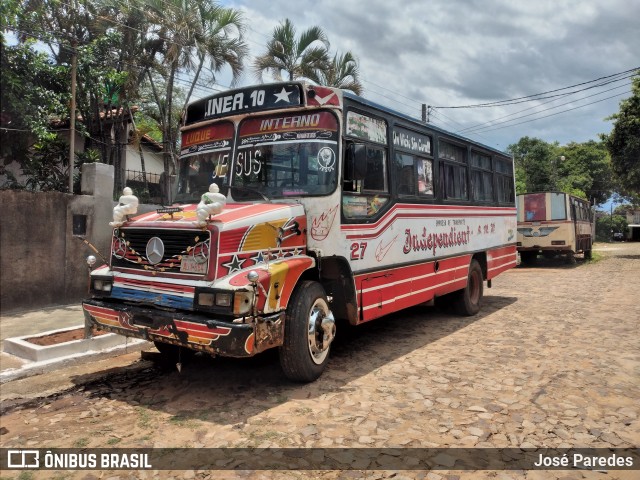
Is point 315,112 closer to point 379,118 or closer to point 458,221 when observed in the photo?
point 379,118

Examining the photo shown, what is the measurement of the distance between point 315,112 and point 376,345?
10.5 ft

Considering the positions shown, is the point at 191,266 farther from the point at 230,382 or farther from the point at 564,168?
the point at 564,168

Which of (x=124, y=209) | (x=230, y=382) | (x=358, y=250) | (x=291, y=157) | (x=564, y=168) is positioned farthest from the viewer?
(x=564, y=168)

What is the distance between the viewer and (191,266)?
4090mm

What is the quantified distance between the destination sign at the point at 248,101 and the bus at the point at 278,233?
0.01 m

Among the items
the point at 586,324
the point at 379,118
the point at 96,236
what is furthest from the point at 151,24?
the point at 586,324

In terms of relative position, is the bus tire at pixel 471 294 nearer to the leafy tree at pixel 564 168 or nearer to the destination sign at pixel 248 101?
the destination sign at pixel 248 101

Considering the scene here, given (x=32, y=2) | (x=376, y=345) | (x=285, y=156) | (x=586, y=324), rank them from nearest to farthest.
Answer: (x=285, y=156), (x=376, y=345), (x=586, y=324), (x=32, y=2)

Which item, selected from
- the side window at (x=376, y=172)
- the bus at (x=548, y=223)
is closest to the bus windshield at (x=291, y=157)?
the side window at (x=376, y=172)

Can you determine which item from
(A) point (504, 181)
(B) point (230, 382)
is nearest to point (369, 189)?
(B) point (230, 382)

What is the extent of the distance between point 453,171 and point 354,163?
3.32 meters

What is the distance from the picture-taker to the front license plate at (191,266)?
4.03 metres

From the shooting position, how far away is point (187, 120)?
5.71 meters

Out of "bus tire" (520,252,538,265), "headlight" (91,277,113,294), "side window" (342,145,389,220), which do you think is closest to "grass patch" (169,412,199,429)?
"headlight" (91,277,113,294)
